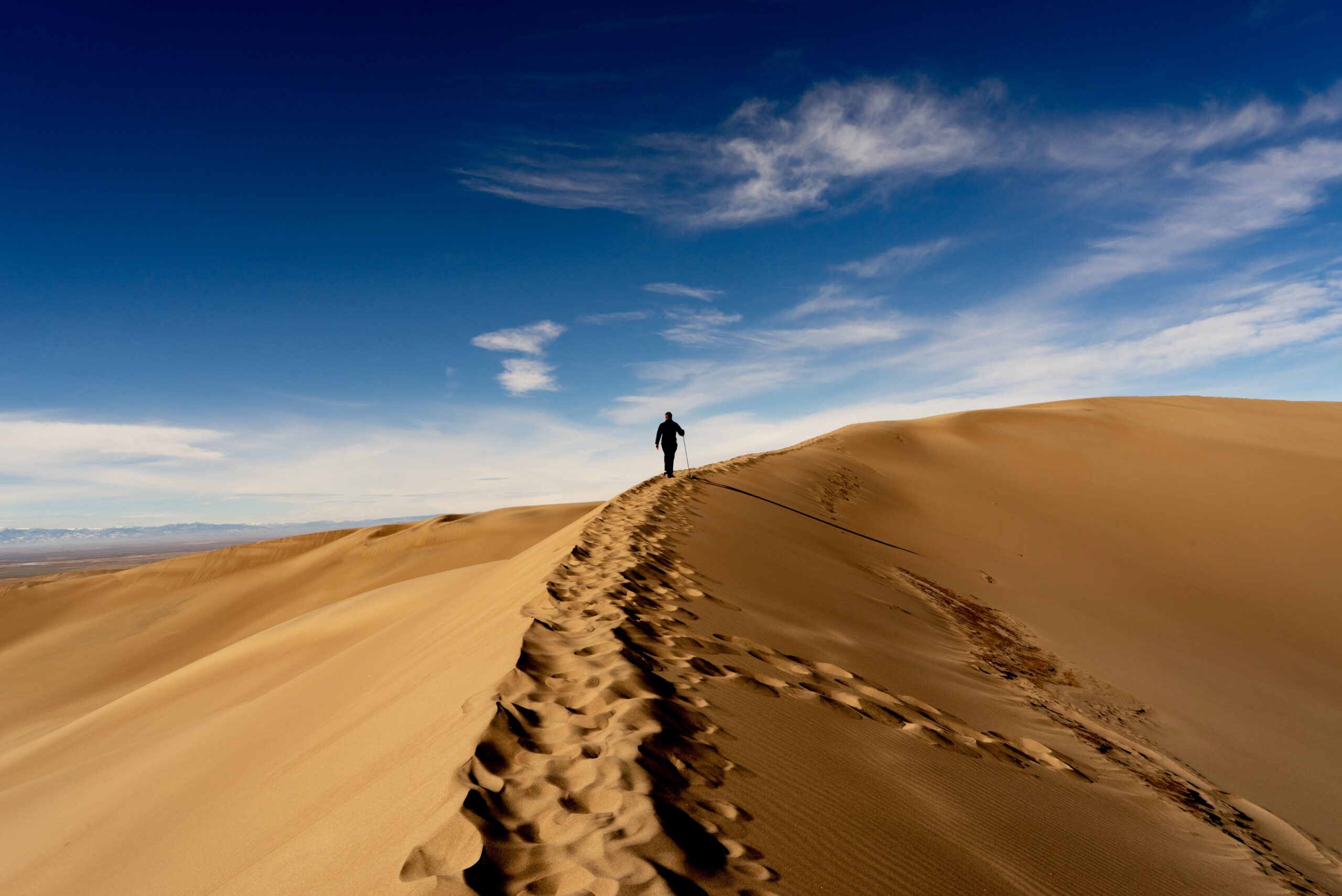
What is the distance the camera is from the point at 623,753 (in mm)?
2625

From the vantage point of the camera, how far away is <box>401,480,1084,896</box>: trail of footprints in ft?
6.43

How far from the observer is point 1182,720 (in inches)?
239

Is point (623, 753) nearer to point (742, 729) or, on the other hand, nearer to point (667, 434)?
point (742, 729)

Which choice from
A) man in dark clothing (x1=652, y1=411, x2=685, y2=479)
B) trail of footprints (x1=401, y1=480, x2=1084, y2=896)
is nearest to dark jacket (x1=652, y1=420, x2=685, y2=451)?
man in dark clothing (x1=652, y1=411, x2=685, y2=479)

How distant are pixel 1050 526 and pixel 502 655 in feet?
47.2

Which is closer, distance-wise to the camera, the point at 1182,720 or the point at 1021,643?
the point at 1182,720

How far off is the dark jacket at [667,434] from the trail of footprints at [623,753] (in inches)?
313

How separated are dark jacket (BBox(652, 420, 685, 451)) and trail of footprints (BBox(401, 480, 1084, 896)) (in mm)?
7956

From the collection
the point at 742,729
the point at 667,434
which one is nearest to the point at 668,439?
the point at 667,434

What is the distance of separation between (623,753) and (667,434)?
11001mm

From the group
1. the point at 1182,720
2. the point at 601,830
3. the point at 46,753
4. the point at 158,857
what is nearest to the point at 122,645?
the point at 46,753

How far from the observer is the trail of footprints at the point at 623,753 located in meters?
1.96

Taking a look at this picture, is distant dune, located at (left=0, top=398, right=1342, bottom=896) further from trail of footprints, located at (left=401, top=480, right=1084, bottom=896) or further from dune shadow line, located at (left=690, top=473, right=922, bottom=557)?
dune shadow line, located at (left=690, top=473, right=922, bottom=557)

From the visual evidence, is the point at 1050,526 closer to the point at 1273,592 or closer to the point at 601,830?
the point at 1273,592
